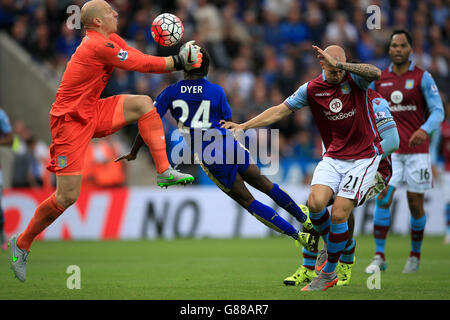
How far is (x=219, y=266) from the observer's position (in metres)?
10.7

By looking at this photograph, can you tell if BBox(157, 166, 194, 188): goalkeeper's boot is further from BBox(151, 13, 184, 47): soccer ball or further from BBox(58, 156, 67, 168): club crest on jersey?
BBox(151, 13, 184, 47): soccer ball

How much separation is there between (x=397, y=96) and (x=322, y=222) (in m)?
2.94

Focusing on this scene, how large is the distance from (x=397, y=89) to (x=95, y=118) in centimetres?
449

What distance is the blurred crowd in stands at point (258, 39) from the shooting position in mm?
18328

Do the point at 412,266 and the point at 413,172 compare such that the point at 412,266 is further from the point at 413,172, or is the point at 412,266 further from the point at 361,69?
the point at 361,69

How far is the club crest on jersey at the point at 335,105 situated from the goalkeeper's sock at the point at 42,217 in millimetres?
3126

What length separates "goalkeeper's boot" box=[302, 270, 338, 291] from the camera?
7836mm

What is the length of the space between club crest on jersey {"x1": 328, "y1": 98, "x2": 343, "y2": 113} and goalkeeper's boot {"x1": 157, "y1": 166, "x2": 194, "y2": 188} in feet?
A: 5.53

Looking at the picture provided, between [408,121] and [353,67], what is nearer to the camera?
[353,67]

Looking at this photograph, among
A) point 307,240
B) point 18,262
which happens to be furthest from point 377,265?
point 18,262

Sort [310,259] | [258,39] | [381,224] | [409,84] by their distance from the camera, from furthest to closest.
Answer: [258,39] < [381,224] < [409,84] < [310,259]

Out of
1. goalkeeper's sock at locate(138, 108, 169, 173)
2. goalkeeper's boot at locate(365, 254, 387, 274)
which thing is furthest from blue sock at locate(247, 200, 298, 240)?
goalkeeper's boot at locate(365, 254, 387, 274)

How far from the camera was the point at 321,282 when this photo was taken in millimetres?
7855
